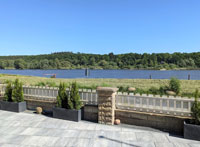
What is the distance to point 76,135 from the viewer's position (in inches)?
186

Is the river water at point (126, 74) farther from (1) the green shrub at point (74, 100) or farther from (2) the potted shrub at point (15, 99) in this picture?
(1) the green shrub at point (74, 100)

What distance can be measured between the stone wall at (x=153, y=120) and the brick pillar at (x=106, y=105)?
35 centimetres

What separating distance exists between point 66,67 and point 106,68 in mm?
22685

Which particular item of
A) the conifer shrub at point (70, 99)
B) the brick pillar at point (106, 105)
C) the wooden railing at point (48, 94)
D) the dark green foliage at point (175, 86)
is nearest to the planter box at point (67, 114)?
the conifer shrub at point (70, 99)

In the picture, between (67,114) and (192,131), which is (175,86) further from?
(67,114)

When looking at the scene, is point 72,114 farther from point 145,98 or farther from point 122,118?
point 145,98

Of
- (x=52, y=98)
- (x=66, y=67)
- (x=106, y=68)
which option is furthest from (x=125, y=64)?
(x=52, y=98)

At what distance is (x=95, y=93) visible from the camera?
636 centimetres

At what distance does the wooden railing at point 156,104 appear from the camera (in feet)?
16.9

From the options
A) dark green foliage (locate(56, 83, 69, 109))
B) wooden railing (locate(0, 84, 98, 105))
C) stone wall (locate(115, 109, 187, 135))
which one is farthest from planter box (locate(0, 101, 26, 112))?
stone wall (locate(115, 109, 187, 135))

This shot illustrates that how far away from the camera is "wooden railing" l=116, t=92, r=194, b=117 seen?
5.16m

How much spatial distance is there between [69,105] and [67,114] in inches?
15.6

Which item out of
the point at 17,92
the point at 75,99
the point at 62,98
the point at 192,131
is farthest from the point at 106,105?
the point at 17,92

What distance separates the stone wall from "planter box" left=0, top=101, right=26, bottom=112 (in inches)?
183
